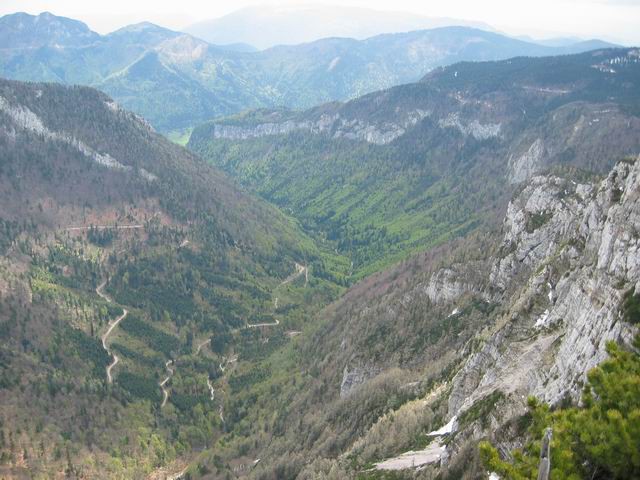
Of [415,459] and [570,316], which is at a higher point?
[570,316]

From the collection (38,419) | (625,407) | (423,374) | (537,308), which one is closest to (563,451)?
(625,407)

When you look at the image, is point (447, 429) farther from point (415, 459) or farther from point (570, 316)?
point (570, 316)

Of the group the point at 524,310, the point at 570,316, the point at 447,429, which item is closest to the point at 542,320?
the point at 524,310

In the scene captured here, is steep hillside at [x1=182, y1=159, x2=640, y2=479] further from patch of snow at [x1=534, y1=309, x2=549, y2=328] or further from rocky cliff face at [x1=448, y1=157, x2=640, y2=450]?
patch of snow at [x1=534, y1=309, x2=549, y2=328]

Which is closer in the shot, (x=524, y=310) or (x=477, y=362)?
(x=477, y=362)

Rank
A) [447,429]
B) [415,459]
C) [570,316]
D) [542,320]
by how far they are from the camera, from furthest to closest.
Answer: [542,320] < [447,429] < [415,459] < [570,316]

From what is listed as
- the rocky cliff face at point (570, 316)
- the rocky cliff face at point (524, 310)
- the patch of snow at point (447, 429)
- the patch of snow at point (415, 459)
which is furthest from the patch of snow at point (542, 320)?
the patch of snow at point (415, 459)

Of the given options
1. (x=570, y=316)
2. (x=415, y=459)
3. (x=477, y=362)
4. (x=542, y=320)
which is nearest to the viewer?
(x=570, y=316)

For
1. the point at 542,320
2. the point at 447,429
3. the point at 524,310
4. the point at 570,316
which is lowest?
the point at 447,429

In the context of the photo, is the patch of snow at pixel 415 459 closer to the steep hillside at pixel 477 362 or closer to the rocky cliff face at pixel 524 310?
the steep hillside at pixel 477 362

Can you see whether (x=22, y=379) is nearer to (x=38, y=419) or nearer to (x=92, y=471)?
(x=38, y=419)

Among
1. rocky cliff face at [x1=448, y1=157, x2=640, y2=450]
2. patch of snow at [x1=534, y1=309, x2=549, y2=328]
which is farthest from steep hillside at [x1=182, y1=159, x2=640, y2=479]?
patch of snow at [x1=534, y1=309, x2=549, y2=328]
